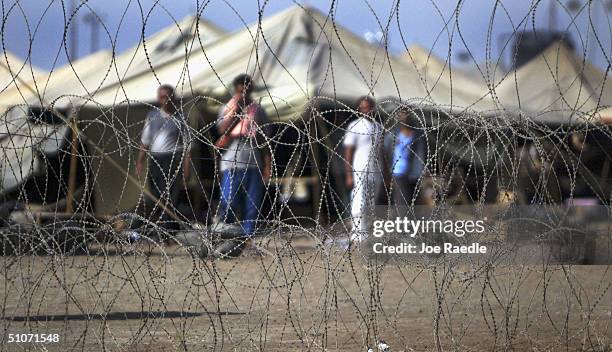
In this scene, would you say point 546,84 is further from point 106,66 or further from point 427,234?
point 106,66

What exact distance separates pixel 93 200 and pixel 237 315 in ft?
21.1

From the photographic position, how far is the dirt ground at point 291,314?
4.77 metres

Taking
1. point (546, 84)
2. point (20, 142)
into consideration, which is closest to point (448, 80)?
point (546, 84)

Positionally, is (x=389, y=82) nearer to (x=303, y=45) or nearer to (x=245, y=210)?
(x=303, y=45)

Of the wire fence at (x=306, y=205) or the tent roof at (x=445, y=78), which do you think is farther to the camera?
the tent roof at (x=445, y=78)

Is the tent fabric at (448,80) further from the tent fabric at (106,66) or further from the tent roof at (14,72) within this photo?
the tent roof at (14,72)

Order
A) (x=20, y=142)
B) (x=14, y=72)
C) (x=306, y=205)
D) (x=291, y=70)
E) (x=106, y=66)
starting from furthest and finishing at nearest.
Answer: (x=306, y=205), (x=106, y=66), (x=20, y=142), (x=291, y=70), (x=14, y=72)

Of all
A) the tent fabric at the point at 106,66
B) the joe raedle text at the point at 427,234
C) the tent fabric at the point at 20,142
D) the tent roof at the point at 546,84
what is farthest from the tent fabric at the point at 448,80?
the tent fabric at the point at 20,142

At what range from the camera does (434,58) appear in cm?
1218

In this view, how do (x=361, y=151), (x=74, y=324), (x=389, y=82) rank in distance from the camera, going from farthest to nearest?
(x=389, y=82)
(x=361, y=151)
(x=74, y=324)

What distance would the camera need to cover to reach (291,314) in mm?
6559

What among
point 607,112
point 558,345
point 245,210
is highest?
point 607,112

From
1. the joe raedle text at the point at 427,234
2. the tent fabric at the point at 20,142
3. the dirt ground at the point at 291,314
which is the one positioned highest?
the tent fabric at the point at 20,142

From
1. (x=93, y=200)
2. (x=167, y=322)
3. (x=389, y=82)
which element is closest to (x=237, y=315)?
(x=167, y=322)
